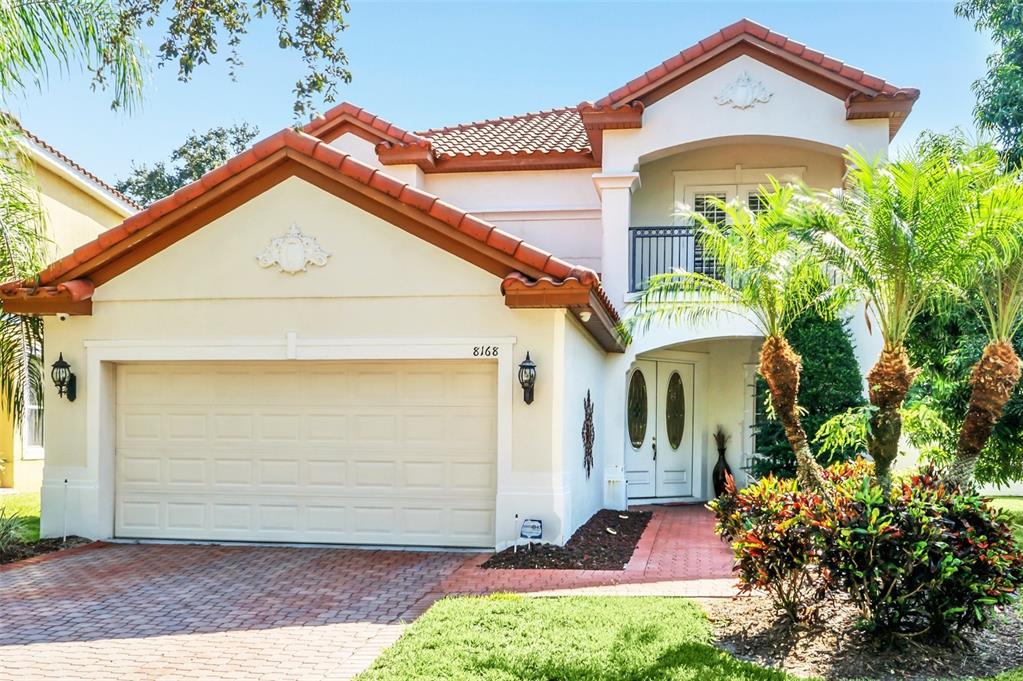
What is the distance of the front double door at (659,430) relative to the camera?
651 inches

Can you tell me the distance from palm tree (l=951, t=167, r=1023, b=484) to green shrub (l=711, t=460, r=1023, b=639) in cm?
124

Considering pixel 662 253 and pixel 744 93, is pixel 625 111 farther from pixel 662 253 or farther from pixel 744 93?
pixel 662 253

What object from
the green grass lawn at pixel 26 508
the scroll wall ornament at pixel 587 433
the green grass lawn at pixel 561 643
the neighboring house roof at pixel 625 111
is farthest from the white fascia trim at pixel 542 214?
the green grass lawn at pixel 561 643

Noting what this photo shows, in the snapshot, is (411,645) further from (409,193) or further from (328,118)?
(328,118)

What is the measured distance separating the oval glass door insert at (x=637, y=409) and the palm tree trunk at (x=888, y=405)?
8.42 m

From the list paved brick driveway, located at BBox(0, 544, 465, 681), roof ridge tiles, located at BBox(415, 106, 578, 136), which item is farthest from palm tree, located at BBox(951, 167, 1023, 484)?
roof ridge tiles, located at BBox(415, 106, 578, 136)

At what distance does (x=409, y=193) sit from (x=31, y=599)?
5.80m

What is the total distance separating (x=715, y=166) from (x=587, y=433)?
704cm

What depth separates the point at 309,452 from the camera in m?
11.5

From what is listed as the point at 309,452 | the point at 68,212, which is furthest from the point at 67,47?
the point at 68,212

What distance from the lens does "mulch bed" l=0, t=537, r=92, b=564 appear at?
10.7 metres

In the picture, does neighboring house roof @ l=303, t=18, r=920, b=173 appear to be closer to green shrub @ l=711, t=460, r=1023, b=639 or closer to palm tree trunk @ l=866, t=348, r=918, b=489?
palm tree trunk @ l=866, t=348, r=918, b=489

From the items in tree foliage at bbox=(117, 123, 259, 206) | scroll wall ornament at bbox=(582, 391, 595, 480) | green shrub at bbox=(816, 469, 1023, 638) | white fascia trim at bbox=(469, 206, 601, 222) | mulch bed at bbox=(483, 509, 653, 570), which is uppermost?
tree foliage at bbox=(117, 123, 259, 206)

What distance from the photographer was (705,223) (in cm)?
985
